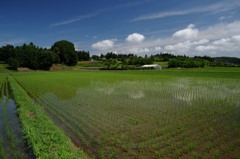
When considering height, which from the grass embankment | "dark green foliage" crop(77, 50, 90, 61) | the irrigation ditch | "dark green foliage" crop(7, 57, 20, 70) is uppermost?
"dark green foliage" crop(77, 50, 90, 61)

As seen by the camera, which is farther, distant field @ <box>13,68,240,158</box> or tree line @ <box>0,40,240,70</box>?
tree line @ <box>0,40,240,70</box>

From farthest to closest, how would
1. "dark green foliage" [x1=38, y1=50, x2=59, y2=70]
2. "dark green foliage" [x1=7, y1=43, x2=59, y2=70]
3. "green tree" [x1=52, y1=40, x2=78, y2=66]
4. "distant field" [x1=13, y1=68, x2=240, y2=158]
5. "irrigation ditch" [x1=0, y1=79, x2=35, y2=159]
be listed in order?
"green tree" [x1=52, y1=40, x2=78, y2=66] → "dark green foliage" [x1=38, y1=50, x2=59, y2=70] → "dark green foliage" [x1=7, y1=43, x2=59, y2=70] → "distant field" [x1=13, y1=68, x2=240, y2=158] → "irrigation ditch" [x1=0, y1=79, x2=35, y2=159]

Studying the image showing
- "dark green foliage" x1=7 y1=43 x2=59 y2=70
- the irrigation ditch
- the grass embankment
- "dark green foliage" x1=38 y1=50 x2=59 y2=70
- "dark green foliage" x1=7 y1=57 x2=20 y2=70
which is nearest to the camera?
the grass embankment

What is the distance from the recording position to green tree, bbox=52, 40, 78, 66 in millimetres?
79438

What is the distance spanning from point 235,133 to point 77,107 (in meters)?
8.82

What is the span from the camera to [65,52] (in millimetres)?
79375

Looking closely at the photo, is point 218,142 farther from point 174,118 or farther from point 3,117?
point 3,117

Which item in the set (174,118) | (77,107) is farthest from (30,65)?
(174,118)

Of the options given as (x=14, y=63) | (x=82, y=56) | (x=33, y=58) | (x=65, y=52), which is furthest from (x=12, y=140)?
(x=82, y=56)

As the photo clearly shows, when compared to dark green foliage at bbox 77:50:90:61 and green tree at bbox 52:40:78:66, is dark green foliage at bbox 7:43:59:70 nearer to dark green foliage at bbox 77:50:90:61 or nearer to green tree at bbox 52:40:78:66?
green tree at bbox 52:40:78:66

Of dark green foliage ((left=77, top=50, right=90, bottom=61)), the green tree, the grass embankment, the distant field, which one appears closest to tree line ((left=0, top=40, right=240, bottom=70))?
the green tree

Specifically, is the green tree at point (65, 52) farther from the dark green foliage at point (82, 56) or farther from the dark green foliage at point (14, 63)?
the dark green foliage at point (82, 56)

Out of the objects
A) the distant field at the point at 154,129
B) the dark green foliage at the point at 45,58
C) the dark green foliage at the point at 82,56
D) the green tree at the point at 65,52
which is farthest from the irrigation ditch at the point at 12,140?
the dark green foliage at the point at 82,56

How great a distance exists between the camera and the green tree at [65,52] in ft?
261
